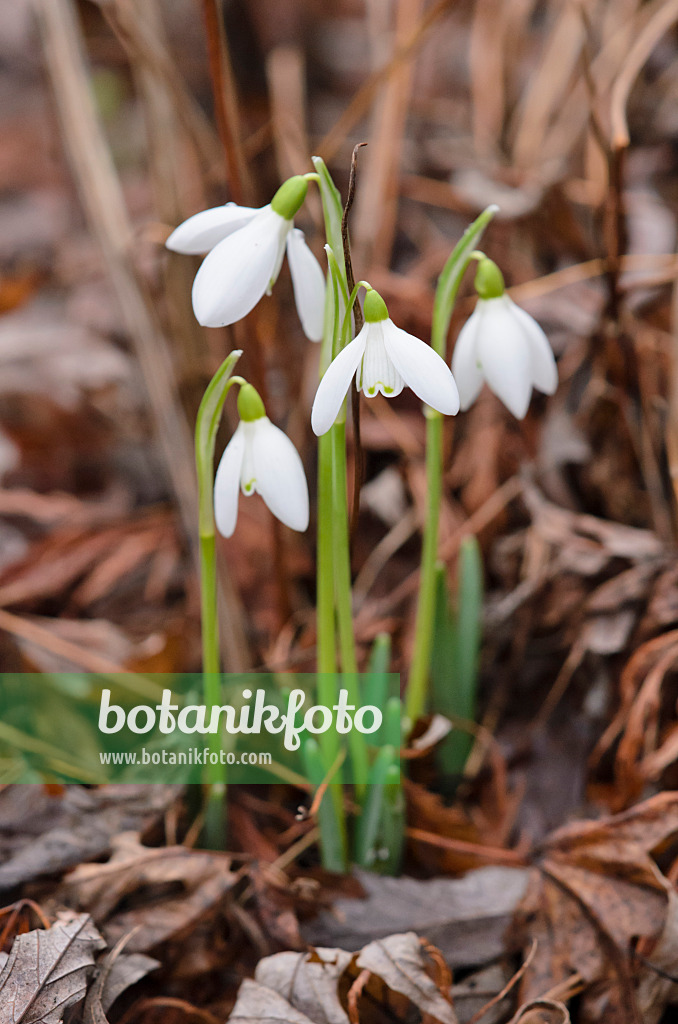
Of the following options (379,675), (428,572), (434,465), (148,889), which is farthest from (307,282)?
(148,889)

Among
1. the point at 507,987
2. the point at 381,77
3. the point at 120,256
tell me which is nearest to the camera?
the point at 507,987

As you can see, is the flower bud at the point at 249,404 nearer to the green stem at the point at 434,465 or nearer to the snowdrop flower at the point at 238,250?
the snowdrop flower at the point at 238,250

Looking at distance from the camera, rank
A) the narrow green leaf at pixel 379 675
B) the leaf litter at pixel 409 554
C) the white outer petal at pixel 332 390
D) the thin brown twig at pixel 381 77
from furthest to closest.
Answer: the thin brown twig at pixel 381 77
the narrow green leaf at pixel 379 675
the leaf litter at pixel 409 554
the white outer petal at pixel 332 390

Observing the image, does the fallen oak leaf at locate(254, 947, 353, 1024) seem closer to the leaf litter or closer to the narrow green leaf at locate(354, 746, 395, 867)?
the leaf litter

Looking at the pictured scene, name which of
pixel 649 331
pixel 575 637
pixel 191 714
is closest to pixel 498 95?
pixel 649 331

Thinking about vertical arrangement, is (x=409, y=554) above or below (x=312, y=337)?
below

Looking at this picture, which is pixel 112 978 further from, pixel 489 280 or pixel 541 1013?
pixel 489 280

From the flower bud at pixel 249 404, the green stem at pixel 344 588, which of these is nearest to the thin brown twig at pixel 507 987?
the green stem at pixel 344 588

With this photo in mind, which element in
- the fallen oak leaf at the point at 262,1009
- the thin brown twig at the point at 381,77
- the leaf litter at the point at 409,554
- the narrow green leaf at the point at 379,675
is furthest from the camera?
the thin brown twig at the point at 381,77

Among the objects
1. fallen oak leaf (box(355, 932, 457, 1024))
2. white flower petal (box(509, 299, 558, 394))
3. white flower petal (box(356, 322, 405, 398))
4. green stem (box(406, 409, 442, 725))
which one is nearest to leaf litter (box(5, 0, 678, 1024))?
fallen oak leaf (box(355, 932, 457, 1024))
